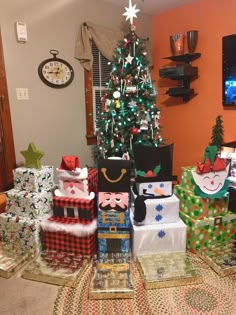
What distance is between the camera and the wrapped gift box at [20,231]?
1966mm

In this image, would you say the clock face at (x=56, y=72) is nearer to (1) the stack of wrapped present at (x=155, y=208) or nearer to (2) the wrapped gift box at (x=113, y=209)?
(1) the stack of wrapped present at (x=155, y=208)

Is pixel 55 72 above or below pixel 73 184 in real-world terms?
above

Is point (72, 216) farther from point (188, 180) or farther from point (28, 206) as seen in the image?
point (188, 180)

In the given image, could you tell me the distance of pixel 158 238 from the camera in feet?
6.24

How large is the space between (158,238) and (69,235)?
2.11 feet

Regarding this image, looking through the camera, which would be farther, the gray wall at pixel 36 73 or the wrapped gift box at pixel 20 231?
the gray wall at pixel 36 73

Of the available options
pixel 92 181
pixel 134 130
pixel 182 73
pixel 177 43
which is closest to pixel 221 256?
pixel 92 181

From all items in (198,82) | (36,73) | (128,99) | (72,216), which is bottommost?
(72,216)

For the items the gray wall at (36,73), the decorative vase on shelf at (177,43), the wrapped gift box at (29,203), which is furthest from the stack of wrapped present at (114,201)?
the decorative vase on shelf at (177,43)

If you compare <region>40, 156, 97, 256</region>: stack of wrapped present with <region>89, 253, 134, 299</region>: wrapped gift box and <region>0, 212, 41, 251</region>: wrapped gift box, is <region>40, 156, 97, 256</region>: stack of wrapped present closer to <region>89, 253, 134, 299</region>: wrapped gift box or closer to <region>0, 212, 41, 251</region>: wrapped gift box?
<region>0, 212, 41, 251</region>: wrapped gift box

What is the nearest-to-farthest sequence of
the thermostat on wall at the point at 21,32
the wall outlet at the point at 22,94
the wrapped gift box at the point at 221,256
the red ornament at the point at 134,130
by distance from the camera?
the wrapped gift box at the point at 221,256 < the thermostat on wall at the point at 21,32 < the wall outlet at the point at 22,94 < the red ornament at the point at 134,130

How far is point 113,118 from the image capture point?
109 inches

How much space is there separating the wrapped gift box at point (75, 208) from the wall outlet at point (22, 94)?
123 cm

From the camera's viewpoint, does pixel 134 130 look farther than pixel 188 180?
Yes
